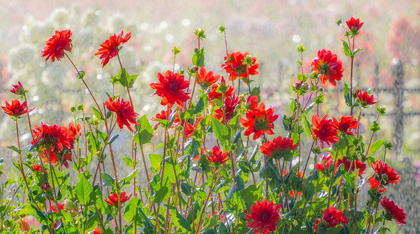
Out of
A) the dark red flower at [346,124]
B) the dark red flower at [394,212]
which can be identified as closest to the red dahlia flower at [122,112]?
the dark red flower at [346,124]

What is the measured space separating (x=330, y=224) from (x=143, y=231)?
221 mm

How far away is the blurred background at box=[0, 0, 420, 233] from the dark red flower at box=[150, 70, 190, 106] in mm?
1277

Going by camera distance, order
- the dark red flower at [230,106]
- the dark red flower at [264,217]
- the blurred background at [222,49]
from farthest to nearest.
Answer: the blurred background at [222,49] < the dark red flower at [230,106] < the dark red flower at [264,217]

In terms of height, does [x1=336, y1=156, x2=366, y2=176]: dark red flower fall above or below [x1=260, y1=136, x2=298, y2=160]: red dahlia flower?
below

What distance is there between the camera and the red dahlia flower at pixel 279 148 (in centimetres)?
67

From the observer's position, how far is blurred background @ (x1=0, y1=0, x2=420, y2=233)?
2.08m

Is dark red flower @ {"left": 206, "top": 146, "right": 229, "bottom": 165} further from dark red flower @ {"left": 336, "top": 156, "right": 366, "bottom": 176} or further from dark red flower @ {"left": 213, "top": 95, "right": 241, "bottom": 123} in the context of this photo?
dark red flower @ {"left": 336, "top": 156, "right": 366, "bottom": 176}

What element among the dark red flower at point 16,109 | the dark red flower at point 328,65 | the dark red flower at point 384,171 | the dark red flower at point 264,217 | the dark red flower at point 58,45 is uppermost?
the dark red flower at point 58,45

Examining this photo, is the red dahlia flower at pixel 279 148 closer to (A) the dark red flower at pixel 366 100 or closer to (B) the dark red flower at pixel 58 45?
(A) the dark red flower at pixel 366 100

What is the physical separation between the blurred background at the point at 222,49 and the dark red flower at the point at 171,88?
128 centimetres

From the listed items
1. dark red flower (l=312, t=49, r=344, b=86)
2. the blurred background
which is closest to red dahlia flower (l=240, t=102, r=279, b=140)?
dark red flower (l=312, t=49, r=344, b=86)

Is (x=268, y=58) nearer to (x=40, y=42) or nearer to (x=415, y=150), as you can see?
(x=415, y=150)

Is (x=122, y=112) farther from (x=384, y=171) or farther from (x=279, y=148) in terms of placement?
(x=384, y=171)

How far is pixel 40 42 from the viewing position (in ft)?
6.79
